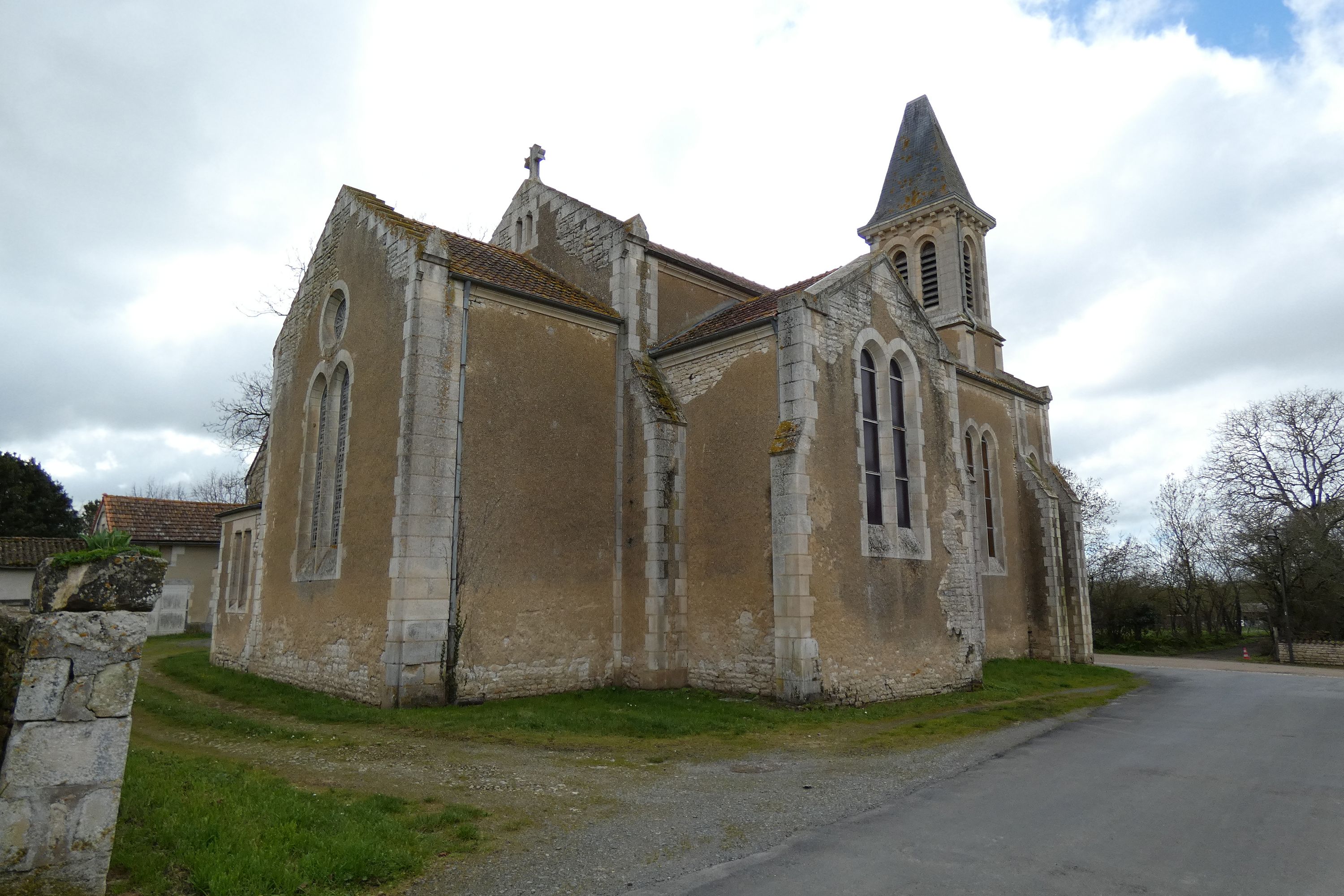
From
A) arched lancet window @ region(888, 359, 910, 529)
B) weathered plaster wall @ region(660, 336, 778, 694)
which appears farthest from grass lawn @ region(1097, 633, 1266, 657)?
weathered plaster wall @ region(660, 336, 778, 694)

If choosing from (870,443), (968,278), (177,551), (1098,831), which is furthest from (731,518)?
(177,551)

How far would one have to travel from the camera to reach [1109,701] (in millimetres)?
15539

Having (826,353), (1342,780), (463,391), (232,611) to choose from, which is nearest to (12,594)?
(232,611)

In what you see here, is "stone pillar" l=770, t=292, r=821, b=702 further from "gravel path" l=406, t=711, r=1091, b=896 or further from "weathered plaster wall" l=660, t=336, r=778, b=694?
"gravel path" l=406, t=711, r=1091, b=896

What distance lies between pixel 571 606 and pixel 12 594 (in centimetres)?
2600

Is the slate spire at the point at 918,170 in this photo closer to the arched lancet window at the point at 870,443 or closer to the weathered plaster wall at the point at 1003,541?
the weathered plaster wall at the point at 1003,541

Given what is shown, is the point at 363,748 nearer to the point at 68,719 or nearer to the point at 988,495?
the point at 68,719

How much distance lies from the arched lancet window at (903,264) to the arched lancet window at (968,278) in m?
1.78

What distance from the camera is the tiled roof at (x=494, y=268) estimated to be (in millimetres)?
14164

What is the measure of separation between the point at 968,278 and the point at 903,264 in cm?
225

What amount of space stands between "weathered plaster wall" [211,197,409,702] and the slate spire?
61.4 ft

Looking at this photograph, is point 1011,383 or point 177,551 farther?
point 177,551

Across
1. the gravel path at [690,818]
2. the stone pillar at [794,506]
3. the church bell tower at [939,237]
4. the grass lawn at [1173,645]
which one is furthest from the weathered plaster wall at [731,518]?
the grass lawn at [1173,645]

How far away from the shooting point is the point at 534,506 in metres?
14.0
